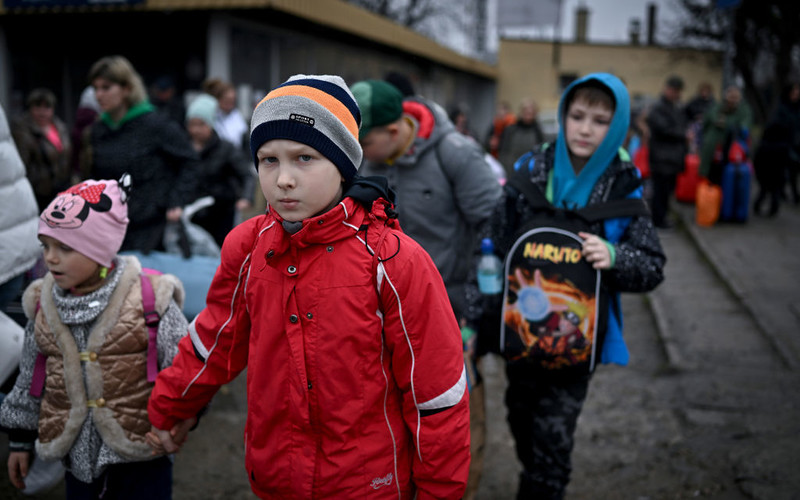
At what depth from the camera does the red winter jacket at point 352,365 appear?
1.92m

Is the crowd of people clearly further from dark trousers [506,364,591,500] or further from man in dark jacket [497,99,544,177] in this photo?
man in dark jacket [497,99,544,177]

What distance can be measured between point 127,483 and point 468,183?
192 cm

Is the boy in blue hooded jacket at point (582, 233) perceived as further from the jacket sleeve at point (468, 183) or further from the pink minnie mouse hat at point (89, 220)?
the pink minnie mouse hat at point (89, 220)

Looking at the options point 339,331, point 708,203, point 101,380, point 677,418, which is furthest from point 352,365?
point 708,203

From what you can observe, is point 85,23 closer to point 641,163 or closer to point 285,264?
point 641,163

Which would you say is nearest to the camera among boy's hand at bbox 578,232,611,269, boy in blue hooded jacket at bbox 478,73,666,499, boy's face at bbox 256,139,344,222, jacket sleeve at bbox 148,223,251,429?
boy's face at bbox 256,139,344,222

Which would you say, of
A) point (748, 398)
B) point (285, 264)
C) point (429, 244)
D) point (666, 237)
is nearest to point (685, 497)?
point (748, 398)

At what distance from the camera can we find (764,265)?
8.70m

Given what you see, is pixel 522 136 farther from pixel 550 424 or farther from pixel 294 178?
pixel 294 178

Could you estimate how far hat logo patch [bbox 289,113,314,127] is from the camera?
187cm

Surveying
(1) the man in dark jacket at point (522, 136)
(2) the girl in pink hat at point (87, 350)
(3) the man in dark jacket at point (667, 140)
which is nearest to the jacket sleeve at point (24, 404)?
(2) the girl in pink hat at point (87, 350)

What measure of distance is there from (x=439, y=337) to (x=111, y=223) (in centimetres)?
127

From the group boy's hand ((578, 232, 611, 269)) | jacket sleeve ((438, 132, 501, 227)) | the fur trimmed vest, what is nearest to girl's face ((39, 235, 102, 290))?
the fur trimmed vest

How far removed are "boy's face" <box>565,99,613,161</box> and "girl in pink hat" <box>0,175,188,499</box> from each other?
5.57 ft
